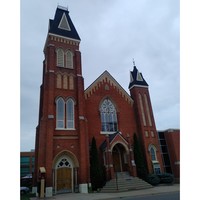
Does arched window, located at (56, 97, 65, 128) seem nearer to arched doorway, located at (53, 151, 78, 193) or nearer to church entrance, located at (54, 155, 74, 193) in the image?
arched doorway, located at (53, 151, 78, 193)

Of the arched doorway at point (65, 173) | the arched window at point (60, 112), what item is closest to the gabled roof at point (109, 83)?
the arched window at point (60, 112)

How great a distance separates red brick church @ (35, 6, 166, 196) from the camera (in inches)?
699

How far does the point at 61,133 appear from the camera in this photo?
1862 centimetres

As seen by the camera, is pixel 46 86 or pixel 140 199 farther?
pixel 46 86

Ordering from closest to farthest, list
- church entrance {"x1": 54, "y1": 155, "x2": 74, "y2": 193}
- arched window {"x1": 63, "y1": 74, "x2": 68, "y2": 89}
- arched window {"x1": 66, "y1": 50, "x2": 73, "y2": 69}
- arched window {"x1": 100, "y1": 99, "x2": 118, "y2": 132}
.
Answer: church entrance {"x1": 54, "y1": 155, "x2": 74, "y2": 193}, arched window {"x1": 63, "y1": 74, "x2": 68, "y2": 89}, arched window {"x1": 66, "y1": 50, "x2": 73, "y2": 69}, arched window {"x1": 100, "y1": 99, "x2": 118, "y2": 132}

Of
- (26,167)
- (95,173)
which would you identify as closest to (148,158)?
(95,173)

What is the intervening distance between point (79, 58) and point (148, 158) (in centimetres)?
1462

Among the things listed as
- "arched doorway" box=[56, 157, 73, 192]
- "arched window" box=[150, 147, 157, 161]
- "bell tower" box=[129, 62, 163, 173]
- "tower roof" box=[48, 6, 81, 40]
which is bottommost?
"arched doorway" box=[56, 157, 73, 192]

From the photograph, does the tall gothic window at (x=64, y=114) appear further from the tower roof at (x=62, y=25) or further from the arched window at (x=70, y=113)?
the tower roof at (x=62, y=25)

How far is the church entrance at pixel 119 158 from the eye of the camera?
21319 mm

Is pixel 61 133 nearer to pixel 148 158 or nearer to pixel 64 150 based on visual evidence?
pixel 64 150

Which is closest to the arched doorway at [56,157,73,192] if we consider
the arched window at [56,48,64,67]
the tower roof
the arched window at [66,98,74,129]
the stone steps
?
the stone steps

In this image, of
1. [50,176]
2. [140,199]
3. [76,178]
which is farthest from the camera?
[76,178]

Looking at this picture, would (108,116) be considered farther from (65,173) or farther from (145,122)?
(65,173)
